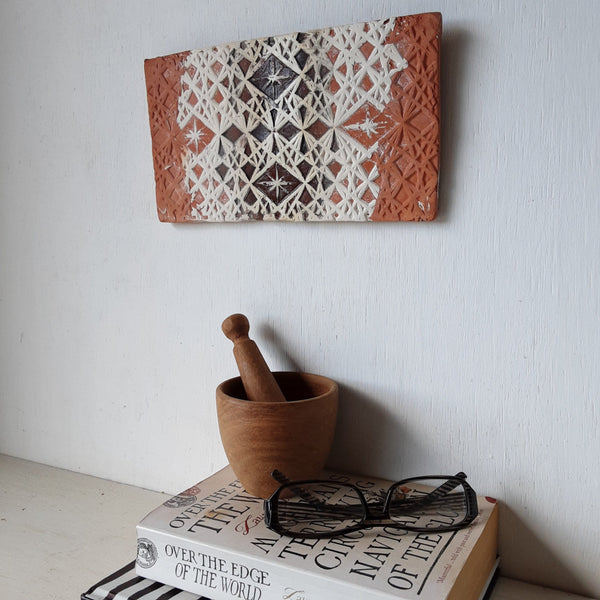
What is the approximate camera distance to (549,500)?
0.61 m

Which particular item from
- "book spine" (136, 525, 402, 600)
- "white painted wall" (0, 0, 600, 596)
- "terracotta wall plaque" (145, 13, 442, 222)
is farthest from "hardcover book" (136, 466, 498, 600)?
"terracotta wall plaque" (145, 13, 442, 222)

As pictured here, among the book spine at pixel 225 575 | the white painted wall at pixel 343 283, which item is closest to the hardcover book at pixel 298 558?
the book spine at pixel 225 575

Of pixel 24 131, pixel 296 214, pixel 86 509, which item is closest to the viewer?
pixel 296 214

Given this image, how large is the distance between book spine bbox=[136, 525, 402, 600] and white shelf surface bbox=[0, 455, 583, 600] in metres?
0.10

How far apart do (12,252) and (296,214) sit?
0.50m

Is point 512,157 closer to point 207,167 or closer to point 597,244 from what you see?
point 597,244

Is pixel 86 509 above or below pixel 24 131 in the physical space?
below

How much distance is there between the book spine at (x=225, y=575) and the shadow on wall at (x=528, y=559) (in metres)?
0.20

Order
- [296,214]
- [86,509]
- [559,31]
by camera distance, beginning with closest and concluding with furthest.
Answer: [559,31], [296,214], [86,509]

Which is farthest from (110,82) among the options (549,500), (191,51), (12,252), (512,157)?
(549,500)

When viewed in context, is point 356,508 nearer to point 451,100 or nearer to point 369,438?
point 369,438

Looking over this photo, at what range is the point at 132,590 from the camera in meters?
0.58

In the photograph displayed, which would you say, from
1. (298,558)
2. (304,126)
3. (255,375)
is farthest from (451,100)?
(298,558)

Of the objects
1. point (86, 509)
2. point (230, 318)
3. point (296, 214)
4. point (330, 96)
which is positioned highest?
point (330, 96)
